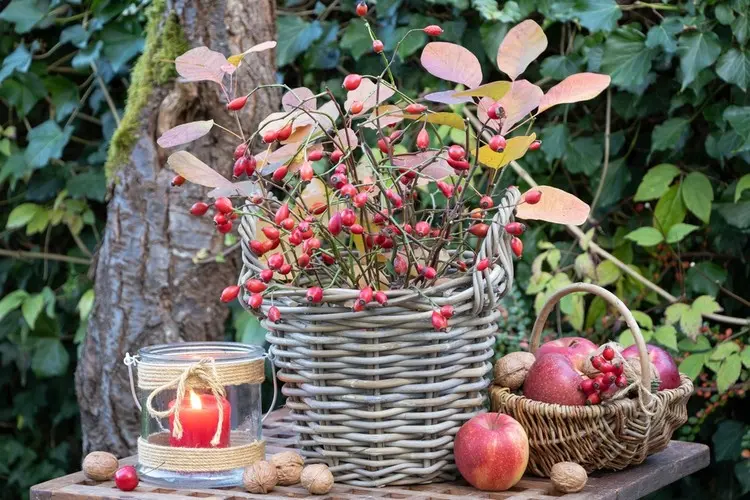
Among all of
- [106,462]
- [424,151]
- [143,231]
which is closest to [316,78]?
[143,231]

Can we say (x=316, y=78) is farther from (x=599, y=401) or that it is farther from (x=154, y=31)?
(x=599, y=401)

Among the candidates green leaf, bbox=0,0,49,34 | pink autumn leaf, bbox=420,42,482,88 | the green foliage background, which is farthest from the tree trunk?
pink autumn leaf, bbox=420,42,482,88

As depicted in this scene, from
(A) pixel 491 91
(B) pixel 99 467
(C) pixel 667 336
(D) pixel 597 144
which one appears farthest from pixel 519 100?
(D) pixel 597 144

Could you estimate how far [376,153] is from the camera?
75.4 inches

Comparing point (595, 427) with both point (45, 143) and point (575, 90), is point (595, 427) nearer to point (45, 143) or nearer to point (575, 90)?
point (575, 90)

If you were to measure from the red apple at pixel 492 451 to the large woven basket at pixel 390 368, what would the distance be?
0.12ft

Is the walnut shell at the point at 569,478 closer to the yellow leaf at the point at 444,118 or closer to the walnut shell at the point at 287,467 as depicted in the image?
the walnut shell at the point at 287,467

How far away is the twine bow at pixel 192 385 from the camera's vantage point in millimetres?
1062

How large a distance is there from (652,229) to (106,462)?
43.6 inches

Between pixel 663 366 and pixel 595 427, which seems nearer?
pixel 595 427

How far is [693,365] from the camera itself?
1.72m

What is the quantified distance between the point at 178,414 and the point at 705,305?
104 centimetres

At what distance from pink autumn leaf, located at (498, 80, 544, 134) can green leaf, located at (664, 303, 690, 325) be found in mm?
828

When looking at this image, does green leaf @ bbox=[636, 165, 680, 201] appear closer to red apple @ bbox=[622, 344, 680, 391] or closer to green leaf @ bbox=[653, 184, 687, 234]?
green leaf @ bbox=[653, 184, 687, 234]
